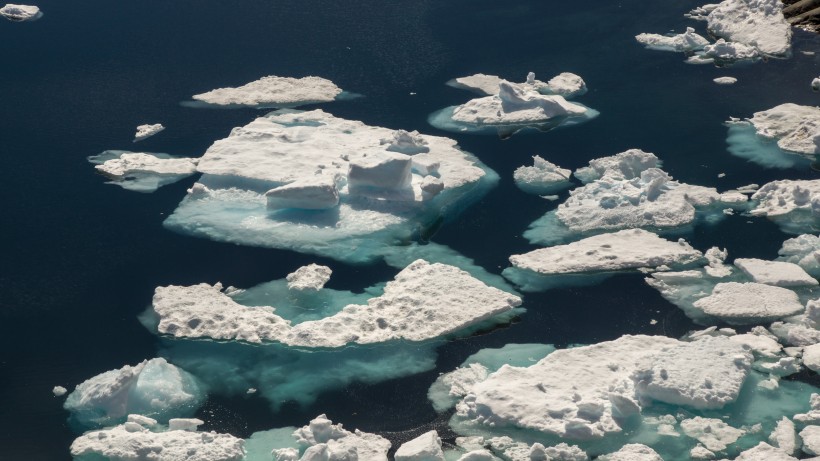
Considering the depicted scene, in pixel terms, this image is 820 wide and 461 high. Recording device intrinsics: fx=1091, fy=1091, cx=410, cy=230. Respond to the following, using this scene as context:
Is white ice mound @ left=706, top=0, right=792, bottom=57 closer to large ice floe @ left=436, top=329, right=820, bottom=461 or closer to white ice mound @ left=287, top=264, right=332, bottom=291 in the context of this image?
large ice floe @ left=436, top=329, right=820, bottom=461

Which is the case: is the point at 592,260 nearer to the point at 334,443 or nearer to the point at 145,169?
the point at 334,443

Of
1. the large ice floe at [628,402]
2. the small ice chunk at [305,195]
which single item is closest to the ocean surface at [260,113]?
the large ice floe at [628,402]

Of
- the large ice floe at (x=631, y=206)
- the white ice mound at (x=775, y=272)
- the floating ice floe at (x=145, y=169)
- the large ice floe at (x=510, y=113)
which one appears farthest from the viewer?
the large ice floe at (x=510, y=113)

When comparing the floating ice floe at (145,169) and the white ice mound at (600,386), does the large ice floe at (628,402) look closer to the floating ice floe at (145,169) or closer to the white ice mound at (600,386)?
the white ice mound at (600,386)

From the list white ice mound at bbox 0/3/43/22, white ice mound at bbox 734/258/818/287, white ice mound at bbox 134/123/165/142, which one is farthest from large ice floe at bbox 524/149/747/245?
white ice mound at bbox 0/3/43/22

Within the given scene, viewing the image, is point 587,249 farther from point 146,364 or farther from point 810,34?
point 810,34

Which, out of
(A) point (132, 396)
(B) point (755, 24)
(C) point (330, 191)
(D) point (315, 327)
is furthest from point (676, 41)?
(A) point (132, 396)
